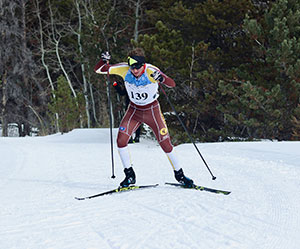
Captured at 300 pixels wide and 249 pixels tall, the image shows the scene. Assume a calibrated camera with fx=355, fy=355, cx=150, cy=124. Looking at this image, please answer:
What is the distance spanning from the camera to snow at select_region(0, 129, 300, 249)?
318 centimetres

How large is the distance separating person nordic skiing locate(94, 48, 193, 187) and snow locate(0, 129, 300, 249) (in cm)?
48

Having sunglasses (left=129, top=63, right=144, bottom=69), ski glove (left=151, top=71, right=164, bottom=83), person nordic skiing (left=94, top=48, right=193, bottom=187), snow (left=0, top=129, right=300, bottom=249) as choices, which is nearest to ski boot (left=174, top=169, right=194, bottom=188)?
person nordic skiing (left=94, top=48, right=193, bottom=187)

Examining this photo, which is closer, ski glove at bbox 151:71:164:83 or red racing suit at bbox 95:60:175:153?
ski glove at bbox 151:71:164:83

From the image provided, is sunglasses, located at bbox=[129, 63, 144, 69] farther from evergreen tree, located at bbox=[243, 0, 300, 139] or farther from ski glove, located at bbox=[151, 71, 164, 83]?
evergreen tree, located at bbox=[243, 0, 300, 139]

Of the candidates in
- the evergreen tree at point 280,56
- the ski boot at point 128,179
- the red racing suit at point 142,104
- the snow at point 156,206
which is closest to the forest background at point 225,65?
the evergreen tree at point 280,56

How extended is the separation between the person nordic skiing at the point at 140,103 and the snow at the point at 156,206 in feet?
1.58

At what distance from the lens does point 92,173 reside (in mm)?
6465

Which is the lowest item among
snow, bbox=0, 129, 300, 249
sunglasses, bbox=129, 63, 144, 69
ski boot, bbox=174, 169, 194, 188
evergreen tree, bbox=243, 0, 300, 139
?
snow, bbox=0, 129, 300, 249

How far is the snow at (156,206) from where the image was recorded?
3.18m

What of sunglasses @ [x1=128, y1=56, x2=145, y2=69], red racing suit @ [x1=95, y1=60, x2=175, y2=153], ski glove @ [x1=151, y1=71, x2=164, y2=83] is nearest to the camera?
ski glove @ [x1=151, y1=71, x2=164, y2=83]

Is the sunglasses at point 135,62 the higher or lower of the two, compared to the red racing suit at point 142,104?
higher

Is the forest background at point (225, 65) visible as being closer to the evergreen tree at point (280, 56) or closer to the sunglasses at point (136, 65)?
the evergreen tree at point (280, 56)

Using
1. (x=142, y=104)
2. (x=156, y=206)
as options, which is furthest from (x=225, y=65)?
(x=156, y=206)

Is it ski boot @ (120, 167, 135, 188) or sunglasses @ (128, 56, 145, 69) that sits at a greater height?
sunglasses @ (128, 56, 145, 69)
